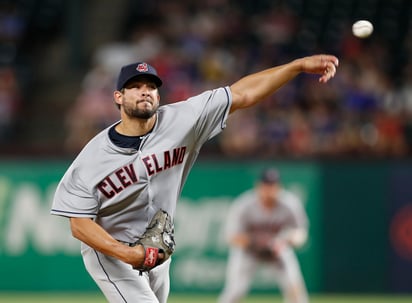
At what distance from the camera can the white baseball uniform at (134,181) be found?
21.4 ft

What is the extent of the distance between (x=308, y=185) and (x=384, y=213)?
1.21m

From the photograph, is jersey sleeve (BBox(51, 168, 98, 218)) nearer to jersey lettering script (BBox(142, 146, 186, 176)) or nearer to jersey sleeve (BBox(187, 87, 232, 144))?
jersey lettering script (BBox(142, 146, 186, 176))

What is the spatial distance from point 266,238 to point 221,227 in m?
2.49

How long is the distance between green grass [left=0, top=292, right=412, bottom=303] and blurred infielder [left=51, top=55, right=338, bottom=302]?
22.4 ft

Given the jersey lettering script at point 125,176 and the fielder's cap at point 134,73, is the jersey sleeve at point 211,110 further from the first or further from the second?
the fielder's cap at point 134,73

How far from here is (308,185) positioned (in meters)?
14.6

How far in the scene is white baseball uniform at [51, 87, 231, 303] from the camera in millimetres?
6523

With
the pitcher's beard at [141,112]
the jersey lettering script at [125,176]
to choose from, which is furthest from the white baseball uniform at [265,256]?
the pitcher's beard at [141,112]

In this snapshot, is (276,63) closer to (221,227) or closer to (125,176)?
(221,227)

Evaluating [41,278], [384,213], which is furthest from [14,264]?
[384,213]

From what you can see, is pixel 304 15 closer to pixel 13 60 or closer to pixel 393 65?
pixel 393 65

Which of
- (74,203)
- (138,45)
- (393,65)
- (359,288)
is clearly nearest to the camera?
(74,203)

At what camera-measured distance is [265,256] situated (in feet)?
39.9

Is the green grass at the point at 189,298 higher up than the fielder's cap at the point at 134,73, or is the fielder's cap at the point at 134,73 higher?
the fielder's cap at the point at 134,73
